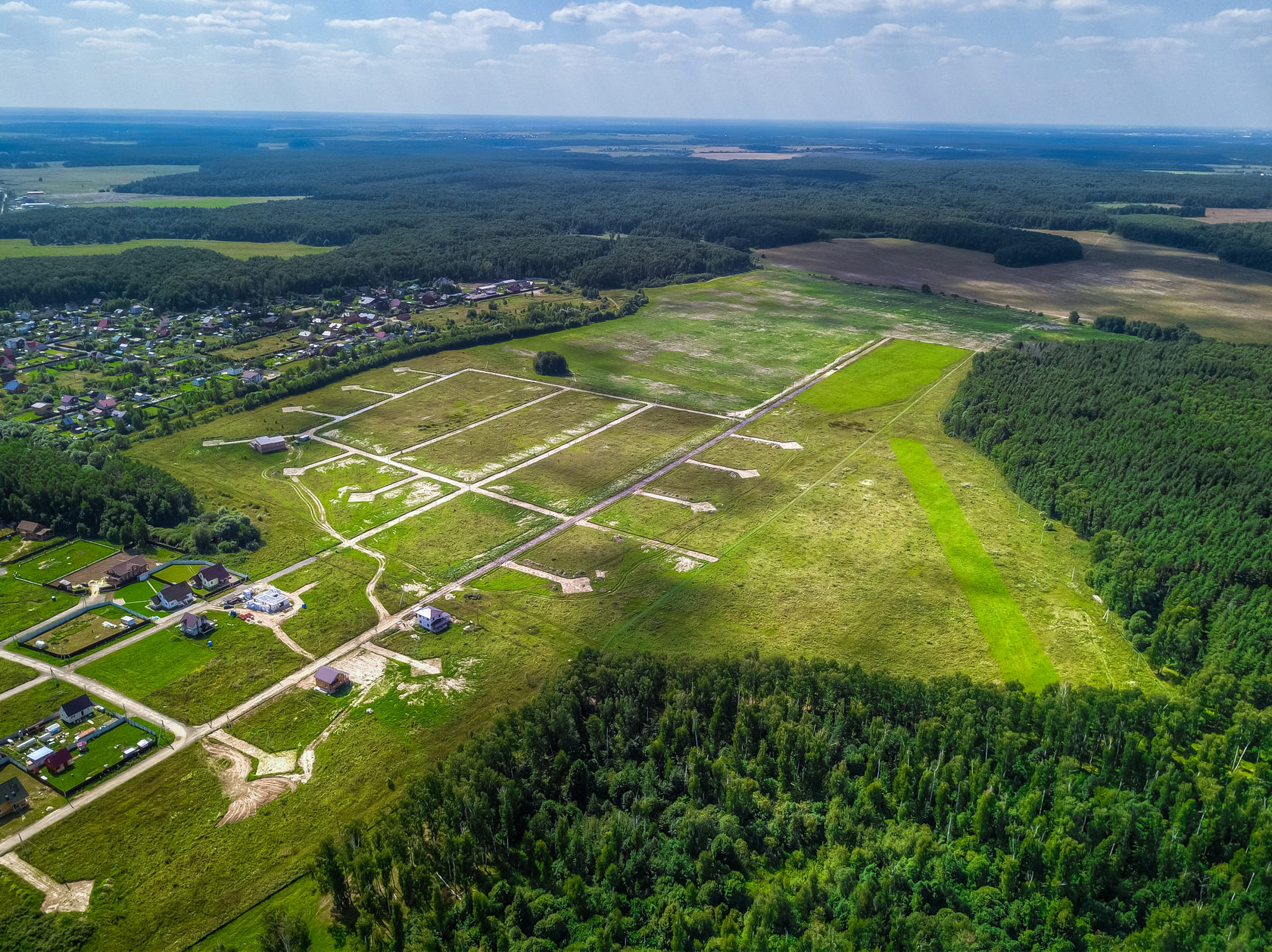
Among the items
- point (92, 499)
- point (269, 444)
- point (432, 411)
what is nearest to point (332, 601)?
point (92, 499)

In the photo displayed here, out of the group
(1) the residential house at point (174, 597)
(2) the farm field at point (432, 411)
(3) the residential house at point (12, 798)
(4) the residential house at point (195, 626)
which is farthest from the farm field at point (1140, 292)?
(3) the residential house at point (12, 798)

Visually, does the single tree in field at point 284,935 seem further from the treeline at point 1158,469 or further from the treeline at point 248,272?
the treeline at point 248,272

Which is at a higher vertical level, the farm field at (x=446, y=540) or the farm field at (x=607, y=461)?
the farm field at (x=607, y=461)

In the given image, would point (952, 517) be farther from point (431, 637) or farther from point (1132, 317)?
point (1132, 317)

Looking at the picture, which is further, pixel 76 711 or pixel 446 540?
pixel 446 540

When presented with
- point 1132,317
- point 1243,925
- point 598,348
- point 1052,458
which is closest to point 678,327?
point 598,348

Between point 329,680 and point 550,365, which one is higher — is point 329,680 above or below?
below

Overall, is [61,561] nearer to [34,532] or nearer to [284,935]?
[34,532]
